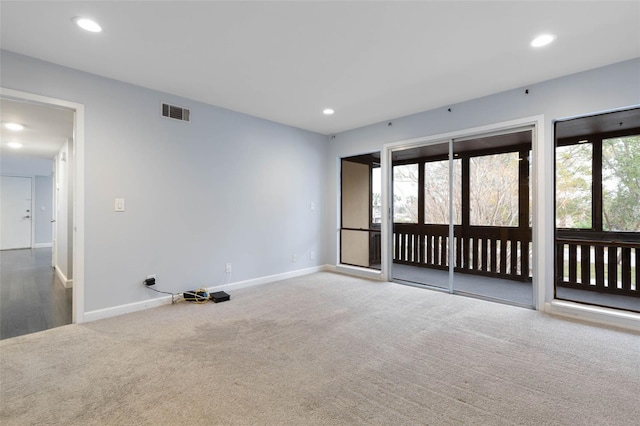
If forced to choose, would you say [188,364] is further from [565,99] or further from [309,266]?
[565,99]

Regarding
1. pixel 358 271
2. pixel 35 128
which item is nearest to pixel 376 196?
pixel 358 271

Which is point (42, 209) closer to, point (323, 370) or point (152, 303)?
point (152, 303)

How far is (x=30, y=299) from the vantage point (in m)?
3.91

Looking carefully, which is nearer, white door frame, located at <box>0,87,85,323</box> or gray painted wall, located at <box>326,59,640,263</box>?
gray painted wall, located at <box>326,59,640,263</box>

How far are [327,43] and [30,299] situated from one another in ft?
15.9

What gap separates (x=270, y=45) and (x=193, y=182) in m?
2.08

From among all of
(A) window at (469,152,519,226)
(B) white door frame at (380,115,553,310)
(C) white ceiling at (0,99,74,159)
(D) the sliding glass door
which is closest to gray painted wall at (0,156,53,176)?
(C) white ceiling at (0,99,74,159)

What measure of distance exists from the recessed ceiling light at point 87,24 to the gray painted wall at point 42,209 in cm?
1010

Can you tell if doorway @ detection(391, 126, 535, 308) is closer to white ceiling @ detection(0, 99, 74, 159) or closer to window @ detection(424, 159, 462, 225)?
window @ detection(424, 159, 462, 225)

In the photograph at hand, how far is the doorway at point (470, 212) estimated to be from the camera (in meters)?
4.36

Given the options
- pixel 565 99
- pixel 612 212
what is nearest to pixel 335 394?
pixel 565 99

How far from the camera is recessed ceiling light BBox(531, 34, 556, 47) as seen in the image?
249cm

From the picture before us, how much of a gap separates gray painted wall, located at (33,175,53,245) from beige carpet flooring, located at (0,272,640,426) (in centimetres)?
921

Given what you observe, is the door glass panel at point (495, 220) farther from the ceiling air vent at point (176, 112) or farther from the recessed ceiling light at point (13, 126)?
the recessed ceiling light at point (13, 126)
